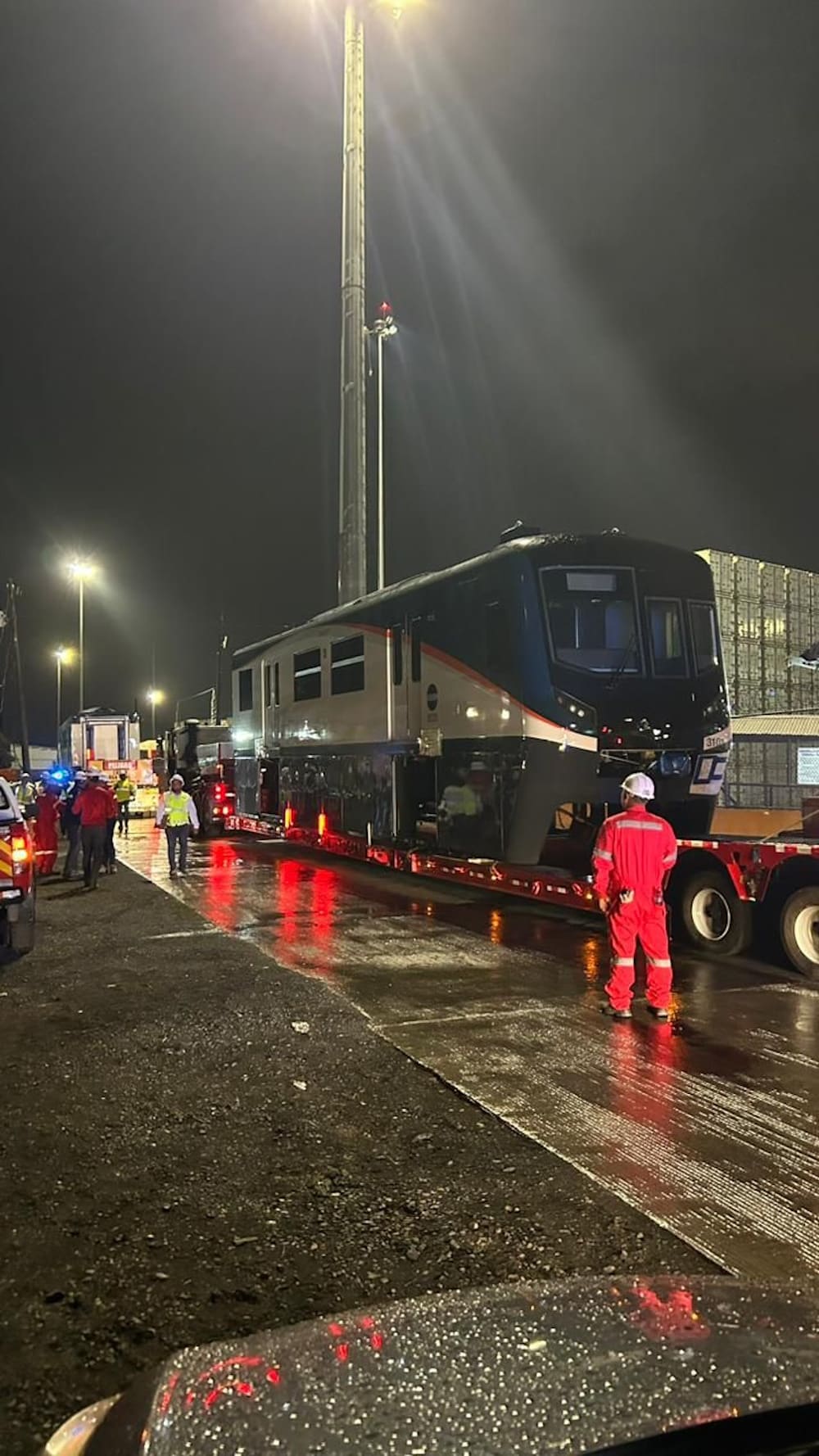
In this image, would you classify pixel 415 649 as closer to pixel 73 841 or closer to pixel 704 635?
pixel 704 635

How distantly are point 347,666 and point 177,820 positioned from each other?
3.50 meters

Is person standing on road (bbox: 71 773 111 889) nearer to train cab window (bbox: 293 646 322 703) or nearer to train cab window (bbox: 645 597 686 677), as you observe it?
train cab window (bbox: 293 646 322 703)

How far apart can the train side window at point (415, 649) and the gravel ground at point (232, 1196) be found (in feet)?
20.8

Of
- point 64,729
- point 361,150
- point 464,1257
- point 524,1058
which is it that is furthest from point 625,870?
point 64,729

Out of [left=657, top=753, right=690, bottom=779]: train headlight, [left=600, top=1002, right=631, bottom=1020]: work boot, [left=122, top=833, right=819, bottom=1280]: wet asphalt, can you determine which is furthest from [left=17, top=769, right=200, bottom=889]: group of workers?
[left=600, top=1002, right=631, bottom=1020]: work boot

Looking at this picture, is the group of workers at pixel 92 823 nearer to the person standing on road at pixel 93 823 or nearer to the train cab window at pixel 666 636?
the person standing on road at pixel 93 823

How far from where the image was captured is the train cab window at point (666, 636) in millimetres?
10789

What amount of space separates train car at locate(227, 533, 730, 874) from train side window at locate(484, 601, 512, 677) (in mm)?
20

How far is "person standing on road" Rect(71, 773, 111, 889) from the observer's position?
1391cm

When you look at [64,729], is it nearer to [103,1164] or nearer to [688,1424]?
[103,1164]

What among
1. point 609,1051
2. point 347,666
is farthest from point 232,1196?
point 347,666

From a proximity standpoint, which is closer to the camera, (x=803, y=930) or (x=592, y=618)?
(x=803, y=930)

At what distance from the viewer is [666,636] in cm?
1095

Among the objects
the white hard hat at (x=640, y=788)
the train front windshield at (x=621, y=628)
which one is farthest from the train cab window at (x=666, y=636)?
the white hard hat at (x=640, y=788)
